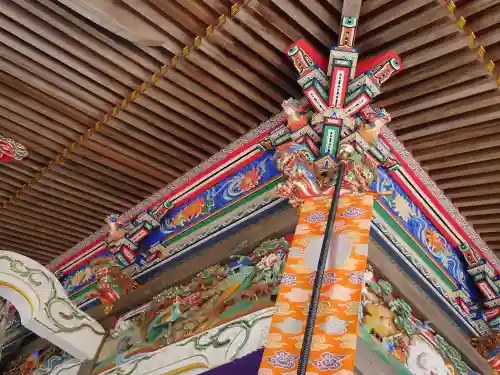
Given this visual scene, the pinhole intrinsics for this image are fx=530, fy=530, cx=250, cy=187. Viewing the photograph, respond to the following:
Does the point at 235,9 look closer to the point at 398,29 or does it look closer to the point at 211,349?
the point at 398,29

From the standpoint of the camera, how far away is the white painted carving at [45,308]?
13.0 feet

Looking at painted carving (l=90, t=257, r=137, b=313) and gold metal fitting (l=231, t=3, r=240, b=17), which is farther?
painted carving (l=90, t=257, r=137, b=313)

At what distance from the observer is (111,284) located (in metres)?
4.37

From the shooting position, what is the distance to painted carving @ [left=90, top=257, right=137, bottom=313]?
4332 millimetres

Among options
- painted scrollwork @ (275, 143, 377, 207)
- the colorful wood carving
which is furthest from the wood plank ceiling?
the colorful wood carving

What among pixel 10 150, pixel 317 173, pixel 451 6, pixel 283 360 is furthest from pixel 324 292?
pixel 10 150

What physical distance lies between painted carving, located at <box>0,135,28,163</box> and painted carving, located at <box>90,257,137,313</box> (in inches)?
45.4

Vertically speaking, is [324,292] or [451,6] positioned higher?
[451,6]

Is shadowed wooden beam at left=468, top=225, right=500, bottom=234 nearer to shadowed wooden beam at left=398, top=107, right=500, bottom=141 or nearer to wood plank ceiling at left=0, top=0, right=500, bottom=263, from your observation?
wood plank ceiling at left=0, top=0, right=500, bottom=263

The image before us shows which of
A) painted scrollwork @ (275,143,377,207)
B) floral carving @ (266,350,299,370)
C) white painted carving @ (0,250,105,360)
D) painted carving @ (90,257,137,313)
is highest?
painted scrollwork @ (275,143,377,207)

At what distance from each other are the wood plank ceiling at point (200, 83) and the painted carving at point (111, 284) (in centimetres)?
73

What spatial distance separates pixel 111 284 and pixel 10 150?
Result: 1.37 m

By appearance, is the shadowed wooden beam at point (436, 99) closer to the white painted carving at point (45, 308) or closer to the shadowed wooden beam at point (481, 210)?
the shadowed wooden beam at point (481, 210)

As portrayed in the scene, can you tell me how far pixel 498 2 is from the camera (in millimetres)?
2938
